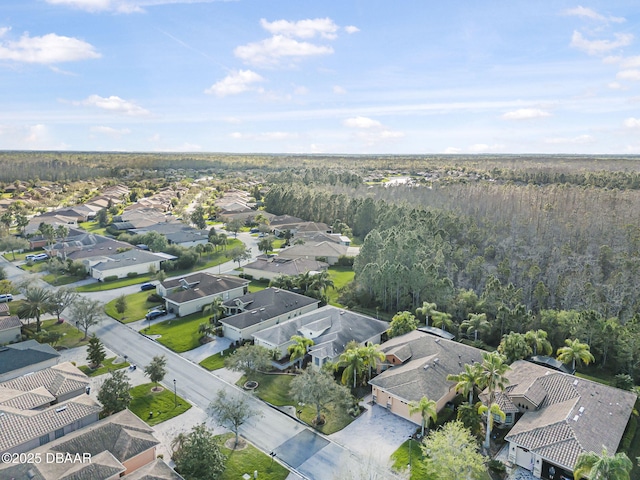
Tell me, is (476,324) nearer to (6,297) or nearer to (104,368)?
(104,368)

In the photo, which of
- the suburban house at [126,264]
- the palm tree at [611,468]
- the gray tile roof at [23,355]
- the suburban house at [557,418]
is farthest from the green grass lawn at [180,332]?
the palm tree at [611,468]

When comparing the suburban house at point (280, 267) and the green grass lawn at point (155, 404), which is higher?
the suburban house at point (280, 267)

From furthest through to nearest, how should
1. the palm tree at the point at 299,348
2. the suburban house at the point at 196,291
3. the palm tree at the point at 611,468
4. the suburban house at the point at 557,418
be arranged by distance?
the suburban house at the point at 196,291, the palm tree at the point at 299,348, the suburban house at the point at 557,418, the palm tree at the point at 611,468

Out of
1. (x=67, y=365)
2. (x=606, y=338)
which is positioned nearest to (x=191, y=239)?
(x=67, y=365)

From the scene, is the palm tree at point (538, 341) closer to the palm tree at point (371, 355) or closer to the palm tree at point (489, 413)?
the palm tree at point (489, 413)

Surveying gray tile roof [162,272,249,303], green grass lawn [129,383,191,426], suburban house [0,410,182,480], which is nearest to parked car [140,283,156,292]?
gray tile roof [162,272,249,303]

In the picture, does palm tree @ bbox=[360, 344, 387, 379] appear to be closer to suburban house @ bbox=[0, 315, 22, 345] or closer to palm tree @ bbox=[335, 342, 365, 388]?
palm tree @ bbox=[335, 342, 365, 388]
